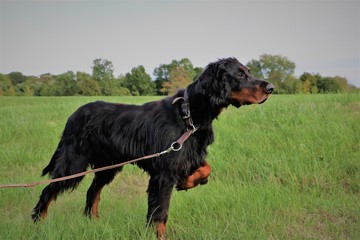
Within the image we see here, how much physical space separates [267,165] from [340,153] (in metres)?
1.08

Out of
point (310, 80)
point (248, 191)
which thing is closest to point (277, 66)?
point (310, 80)

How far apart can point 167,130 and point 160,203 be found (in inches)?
26.3

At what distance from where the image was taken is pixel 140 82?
2788 inches

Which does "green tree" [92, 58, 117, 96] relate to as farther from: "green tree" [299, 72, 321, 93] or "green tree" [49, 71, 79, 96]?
"green tree" [299, 72, 321, 93]

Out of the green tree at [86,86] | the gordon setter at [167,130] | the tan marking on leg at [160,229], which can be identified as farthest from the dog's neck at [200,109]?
the green tree at [86,86]

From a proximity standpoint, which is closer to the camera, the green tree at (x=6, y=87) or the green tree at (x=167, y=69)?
the green tree at (x=6, y=87)

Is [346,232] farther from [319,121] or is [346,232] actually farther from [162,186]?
[319,121]

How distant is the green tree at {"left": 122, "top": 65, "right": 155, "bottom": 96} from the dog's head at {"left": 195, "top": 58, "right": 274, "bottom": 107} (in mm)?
67259

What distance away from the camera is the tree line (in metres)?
51.0

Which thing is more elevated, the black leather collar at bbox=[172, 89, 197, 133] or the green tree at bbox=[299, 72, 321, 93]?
the green tree at bbox=[299, 72, 321, 93]

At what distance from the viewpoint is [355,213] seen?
3.28 metres

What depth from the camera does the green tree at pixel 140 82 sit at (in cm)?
7031

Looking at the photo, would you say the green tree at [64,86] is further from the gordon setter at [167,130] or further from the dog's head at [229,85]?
the dog's head at [229,85]

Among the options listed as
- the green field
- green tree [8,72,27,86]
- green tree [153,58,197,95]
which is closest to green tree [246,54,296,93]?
green tree [153,58,197,95]
